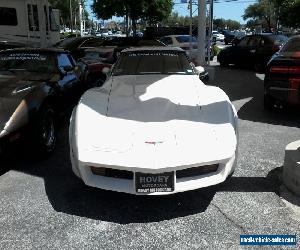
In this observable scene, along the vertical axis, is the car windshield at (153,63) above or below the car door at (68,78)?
above

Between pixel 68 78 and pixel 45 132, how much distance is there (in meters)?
1.64

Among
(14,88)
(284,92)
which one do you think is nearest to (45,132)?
(14,88)

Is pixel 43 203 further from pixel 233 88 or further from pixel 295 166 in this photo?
pixel 233 88

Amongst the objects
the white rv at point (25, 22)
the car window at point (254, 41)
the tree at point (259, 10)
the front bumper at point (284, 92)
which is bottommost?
the front bumper at point (284, 92)

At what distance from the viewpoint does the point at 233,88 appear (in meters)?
10.5

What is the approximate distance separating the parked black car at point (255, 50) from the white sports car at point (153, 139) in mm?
9639

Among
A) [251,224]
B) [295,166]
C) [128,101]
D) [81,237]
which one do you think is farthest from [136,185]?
[295,166]

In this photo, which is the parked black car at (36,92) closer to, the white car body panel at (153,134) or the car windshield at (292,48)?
the white car body panel at (153,134)

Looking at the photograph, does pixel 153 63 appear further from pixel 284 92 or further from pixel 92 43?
pixel 92 43

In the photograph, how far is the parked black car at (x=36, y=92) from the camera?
4.41 metres

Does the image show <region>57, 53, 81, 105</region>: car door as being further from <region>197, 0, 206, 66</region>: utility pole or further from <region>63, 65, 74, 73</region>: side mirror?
<region>197, 0, 206, 66</region>: utility pole

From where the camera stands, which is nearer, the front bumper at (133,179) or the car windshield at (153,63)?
the front bumper at (133,179)

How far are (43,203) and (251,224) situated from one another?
6.51ft

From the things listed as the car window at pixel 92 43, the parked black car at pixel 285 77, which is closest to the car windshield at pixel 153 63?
the parked black car at pixel 285 77
